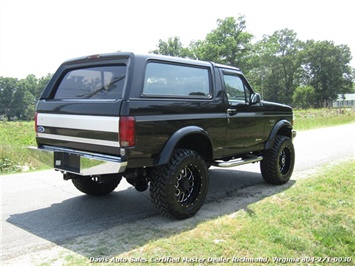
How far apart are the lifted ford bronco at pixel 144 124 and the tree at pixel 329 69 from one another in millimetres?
83841

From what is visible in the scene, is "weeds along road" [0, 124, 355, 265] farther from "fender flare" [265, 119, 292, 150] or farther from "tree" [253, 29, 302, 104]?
"tree" [253, 29, 302, 104]

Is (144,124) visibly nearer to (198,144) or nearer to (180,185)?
(180,185)

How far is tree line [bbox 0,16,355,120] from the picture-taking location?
68.0 metres

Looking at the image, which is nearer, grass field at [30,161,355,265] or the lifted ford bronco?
grass field at [30,161,355,265]

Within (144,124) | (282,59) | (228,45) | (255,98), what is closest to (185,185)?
(144,124)

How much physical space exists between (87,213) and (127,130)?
5.50 feet

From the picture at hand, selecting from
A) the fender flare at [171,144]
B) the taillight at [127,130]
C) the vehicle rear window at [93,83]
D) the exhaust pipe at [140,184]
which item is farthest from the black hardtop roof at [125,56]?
the exhaust pipe at [140,184]

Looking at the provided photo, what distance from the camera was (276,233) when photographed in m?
3.89

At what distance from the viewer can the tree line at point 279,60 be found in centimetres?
6800

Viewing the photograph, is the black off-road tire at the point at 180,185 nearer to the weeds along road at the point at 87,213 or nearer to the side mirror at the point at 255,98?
the weeds along road at the point at 87,213

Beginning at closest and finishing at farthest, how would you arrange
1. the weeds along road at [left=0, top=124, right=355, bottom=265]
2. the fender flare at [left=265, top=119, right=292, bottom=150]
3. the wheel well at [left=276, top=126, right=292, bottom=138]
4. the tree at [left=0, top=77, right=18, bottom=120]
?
the weeds along road at [left=0, top=124, right=355, bottom=265]
the fender flare at [left=265, top=119, right=292, bottom=150]
the wheel well at [left=276, top=126, right=292, bottom=138]
the tree at [left=0, top=77, right=18, bottom=120]

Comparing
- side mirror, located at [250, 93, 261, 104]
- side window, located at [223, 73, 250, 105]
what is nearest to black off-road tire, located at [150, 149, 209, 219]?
side window, located at [223, 73, 250, 105]

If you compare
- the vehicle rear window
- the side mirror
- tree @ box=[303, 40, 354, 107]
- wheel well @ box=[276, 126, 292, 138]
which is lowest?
wheel well @ box=[276, 126, 292, 138]

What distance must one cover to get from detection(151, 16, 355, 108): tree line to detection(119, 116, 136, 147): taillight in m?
63.6
